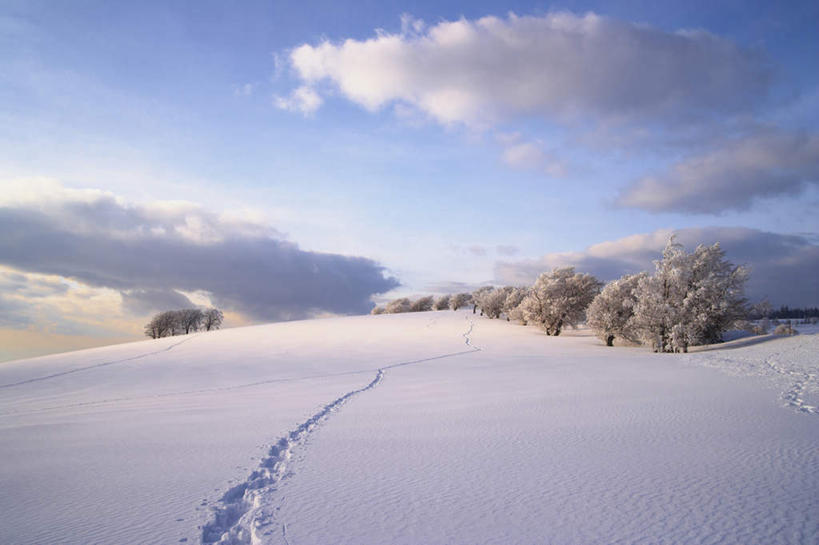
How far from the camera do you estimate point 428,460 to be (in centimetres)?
685

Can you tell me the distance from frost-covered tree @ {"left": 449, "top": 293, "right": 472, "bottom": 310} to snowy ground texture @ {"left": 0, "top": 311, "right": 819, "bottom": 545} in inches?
2317

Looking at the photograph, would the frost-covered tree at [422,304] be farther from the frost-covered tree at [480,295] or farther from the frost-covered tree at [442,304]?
the frost-covered tree at [480,295]

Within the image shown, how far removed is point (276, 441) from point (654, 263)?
980 inches

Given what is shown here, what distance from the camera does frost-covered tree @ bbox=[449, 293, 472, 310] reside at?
247ft

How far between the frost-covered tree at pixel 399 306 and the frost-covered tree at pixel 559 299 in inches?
1853

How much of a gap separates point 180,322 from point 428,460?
227 feet

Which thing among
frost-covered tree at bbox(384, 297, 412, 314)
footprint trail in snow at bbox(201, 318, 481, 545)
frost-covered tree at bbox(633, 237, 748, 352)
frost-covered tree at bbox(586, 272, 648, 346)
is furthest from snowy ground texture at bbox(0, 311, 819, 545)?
frost-covered tree at bbox(384, 297, 412, 314)

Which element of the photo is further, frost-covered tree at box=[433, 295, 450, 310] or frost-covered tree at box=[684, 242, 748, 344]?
frost-covered tree at box=[433, 295, 450, 310]

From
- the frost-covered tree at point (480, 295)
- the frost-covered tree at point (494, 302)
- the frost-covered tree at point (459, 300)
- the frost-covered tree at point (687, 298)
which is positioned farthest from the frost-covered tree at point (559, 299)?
the frost-covered tree at point (459, 300)

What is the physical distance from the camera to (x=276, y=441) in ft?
26.7

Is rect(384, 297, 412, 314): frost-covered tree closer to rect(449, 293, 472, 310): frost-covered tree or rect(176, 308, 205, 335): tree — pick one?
rect(449, 293, 472, 310): frost-covered tree

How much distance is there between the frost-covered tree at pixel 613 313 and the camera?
28281 millimetres

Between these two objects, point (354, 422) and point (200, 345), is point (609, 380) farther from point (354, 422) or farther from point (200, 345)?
point (200, 345)

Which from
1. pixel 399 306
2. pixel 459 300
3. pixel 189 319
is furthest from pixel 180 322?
pixel 459 300
